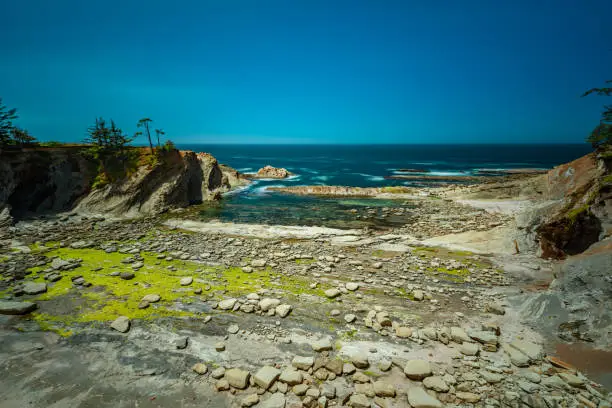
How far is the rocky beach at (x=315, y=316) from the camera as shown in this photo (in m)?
7.21

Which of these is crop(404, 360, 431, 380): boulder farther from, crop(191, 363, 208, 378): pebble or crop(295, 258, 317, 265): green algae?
crop(295, 258, 317, 265): green algae

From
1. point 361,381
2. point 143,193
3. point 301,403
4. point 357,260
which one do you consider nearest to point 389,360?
point 361,381

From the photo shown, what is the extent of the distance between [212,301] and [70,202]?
1088 inches

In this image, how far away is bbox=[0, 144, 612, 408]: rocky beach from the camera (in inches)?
284

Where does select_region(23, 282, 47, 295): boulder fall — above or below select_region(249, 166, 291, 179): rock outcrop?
below

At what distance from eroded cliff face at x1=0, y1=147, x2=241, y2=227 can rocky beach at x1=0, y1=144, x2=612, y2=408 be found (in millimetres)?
4761

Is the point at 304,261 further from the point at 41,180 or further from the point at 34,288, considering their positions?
the point at 41,180

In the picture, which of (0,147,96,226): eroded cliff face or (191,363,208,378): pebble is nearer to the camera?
(191,363,208,378): pebble

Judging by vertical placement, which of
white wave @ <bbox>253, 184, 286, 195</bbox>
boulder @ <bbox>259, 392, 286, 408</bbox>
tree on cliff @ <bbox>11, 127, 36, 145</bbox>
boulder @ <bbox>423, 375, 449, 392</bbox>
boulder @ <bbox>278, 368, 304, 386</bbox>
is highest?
tree on cliff @ <bbox>11, 127, 36, 145</bbox>

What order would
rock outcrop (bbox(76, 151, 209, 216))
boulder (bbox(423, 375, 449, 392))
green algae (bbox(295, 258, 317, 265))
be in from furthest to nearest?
rock outcrop (bbox(76, 151, 209, 216)), green algae (bbox(295, 258, 317, 265)), boulder (bbox(423, 375, 449, 392))

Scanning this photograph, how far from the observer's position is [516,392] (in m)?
6.87

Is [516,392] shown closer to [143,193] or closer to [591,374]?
[591,374]

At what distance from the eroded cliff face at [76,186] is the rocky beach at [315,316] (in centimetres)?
476

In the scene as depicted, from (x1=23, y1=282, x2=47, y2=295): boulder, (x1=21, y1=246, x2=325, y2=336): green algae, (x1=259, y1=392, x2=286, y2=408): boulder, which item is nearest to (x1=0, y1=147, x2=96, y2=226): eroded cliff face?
(x1=21, y1=246, x2=325, y2=336): green algae
